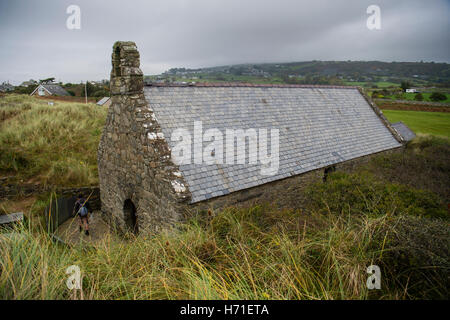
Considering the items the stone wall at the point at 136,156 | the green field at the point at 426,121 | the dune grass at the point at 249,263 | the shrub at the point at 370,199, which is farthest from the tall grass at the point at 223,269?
the green field at the point at 426,121

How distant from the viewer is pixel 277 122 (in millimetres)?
11258

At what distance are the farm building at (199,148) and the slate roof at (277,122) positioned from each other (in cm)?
4

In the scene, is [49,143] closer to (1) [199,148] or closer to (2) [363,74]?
(1) [199,148]

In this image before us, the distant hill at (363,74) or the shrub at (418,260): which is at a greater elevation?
the distant hill at (363,74)

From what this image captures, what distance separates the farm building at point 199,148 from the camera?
24.6ft

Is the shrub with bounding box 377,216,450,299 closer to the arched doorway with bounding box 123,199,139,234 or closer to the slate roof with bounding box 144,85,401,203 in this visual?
the slate roof with bounding box 144,85,401,203

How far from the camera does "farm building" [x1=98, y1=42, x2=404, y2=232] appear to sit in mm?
7496

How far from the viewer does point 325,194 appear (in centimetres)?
730

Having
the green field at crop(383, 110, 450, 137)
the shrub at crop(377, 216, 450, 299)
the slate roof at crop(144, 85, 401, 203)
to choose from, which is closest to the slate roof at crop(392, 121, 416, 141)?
the slate roof at crop(144, 85, 401, 203)

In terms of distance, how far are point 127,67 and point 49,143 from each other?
401 inches

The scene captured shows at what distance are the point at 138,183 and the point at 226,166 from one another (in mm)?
2888

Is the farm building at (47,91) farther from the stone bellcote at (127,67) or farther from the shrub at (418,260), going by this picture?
the shrub at (418,260)

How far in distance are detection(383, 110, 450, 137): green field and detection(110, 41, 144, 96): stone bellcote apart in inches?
1030
